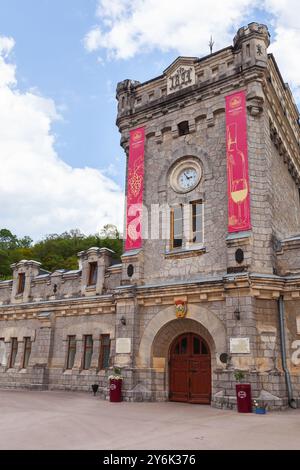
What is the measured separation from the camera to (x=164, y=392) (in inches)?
606

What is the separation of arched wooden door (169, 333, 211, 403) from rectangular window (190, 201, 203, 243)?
363cm

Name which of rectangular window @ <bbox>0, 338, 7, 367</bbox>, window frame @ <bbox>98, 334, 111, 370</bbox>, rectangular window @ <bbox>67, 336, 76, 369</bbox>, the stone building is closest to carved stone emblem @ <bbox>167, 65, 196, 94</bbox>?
the stone building

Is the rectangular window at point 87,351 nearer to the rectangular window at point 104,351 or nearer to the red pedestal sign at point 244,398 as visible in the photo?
the rectangular window at point 104,351

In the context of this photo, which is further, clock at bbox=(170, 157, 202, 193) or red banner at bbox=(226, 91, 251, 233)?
clock at bbox=(170, 157, 202, 193)

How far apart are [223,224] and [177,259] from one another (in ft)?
7.36

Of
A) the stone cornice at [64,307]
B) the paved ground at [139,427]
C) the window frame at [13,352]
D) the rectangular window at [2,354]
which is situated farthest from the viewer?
the rectangular window at [2,354]

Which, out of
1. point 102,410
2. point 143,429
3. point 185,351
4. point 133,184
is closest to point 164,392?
point 185,351

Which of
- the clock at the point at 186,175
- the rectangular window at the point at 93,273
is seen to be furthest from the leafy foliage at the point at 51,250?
the clock at the point at 186,175

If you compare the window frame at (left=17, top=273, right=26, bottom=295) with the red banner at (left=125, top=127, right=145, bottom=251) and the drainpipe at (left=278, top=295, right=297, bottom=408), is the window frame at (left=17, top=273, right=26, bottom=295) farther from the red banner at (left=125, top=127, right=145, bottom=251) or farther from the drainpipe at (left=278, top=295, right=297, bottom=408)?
the drainpipe at (left=278, top=295, right=297, bottom=408)

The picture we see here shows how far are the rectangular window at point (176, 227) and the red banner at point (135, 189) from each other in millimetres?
1406

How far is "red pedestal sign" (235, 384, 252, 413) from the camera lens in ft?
40.2

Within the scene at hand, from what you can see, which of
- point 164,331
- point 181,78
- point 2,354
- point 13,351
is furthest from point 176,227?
point 2,354

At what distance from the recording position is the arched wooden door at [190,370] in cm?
1488

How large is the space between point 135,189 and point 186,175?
2373 mm
